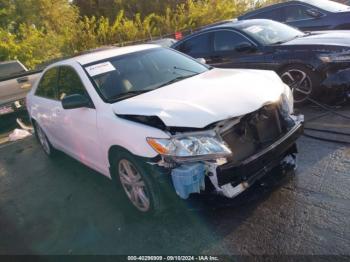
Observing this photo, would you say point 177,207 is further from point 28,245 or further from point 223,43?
point 223,43

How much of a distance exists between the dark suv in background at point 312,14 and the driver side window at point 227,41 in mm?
2956

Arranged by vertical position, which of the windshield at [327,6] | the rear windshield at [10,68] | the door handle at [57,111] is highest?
the windshield at [327,6]

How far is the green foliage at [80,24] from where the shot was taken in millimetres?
18172

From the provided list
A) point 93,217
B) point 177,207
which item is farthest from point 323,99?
point 93,217

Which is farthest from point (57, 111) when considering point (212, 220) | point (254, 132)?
point (254, 132)

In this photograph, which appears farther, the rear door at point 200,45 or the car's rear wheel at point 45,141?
the rear door at point 200,45

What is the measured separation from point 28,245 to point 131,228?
112 centimetres

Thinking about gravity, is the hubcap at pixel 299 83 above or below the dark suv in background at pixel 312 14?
below

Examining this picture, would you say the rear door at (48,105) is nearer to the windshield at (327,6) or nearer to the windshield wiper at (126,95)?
the windshield wiper at (126,95)

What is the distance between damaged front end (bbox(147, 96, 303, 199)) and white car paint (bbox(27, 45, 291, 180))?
0.34 feet

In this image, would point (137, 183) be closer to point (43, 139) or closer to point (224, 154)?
point (224, 154)

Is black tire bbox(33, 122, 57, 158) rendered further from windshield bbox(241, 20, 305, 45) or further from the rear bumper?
windshield bbox(241, 20, 305, 45)

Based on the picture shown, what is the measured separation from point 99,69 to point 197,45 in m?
3.55

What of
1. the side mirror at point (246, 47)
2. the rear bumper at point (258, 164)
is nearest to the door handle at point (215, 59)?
the side mirror at point (246, 47)
